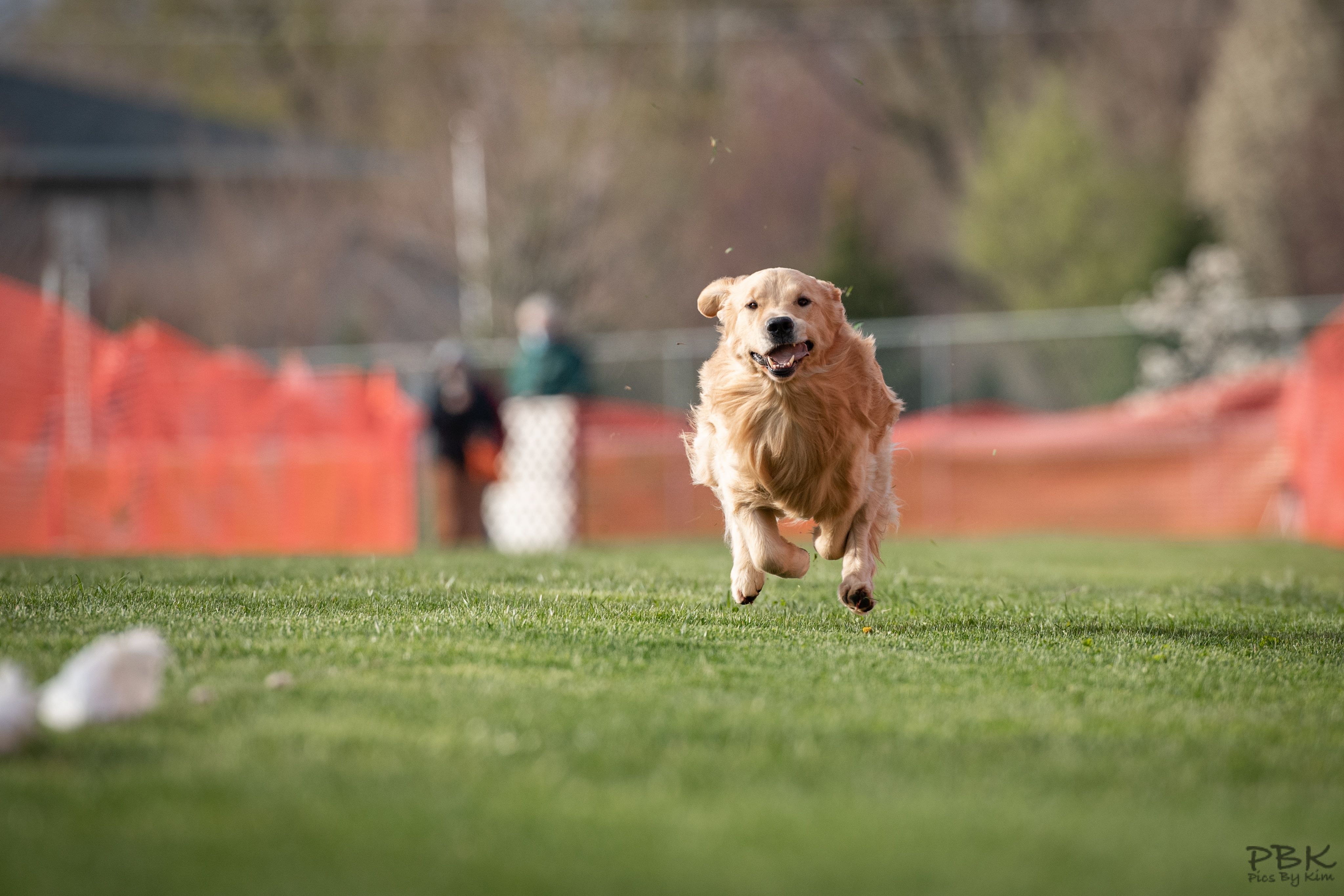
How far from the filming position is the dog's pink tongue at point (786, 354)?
5742 mm

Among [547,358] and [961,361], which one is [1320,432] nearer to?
[961,361]

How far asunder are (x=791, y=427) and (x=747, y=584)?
0.71 meters

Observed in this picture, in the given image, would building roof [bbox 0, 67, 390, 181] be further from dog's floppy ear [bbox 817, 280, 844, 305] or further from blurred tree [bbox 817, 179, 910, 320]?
dog's floppy ear [bbox 817, 280, 844, 305]

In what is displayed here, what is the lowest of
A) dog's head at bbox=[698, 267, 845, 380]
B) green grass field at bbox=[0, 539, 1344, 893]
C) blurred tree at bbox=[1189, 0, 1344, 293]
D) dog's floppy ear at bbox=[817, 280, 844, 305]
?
green grass field at bbox=[0, 539, 1344, 893]

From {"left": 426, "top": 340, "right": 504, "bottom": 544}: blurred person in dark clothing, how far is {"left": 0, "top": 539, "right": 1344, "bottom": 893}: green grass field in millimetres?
7824

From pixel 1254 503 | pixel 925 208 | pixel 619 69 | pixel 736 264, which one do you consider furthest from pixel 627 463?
pixel 925 208

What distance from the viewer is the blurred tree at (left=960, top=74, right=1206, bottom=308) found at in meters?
36.1

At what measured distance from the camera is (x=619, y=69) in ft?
106

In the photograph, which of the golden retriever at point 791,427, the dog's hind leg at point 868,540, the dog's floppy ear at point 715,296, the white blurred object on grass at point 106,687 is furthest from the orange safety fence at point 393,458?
the white blurred object on grass at point 106,687

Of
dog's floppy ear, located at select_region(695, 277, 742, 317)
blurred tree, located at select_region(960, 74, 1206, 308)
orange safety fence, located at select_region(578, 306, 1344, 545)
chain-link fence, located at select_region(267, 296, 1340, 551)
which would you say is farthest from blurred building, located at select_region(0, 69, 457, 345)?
dog's floppy ear, located at select_region(695, 277, 742, 317)

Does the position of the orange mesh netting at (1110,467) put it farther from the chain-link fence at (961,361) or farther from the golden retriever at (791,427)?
the golden retriever at (791,427)

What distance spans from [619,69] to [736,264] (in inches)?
358

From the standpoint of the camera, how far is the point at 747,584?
6008 millimetres

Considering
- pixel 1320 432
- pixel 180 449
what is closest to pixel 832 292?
pixel 1320 432
